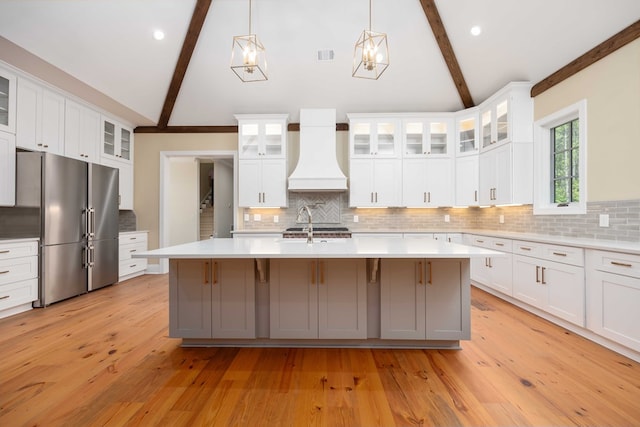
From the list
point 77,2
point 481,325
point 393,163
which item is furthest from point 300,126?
point 481,325

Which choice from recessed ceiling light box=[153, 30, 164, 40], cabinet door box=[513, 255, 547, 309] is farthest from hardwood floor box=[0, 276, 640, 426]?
recessed ceiling light box=[153, 30, 164, 40]

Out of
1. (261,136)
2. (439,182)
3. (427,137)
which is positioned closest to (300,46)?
(261,136)

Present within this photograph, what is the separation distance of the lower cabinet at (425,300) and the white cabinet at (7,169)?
4242mm

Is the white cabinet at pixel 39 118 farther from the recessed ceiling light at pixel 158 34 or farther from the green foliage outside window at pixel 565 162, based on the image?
the green foliage outside window at pixel 565 162

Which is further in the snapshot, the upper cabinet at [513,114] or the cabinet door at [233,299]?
the upper cabinet at [513,114]

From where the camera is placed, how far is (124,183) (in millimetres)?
5492

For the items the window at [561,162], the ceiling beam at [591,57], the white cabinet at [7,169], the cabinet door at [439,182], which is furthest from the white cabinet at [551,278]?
the white cabinet at [7,169]

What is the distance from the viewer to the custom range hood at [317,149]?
511cm

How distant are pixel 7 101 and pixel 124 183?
7.02 ft

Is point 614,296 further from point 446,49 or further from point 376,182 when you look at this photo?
point 446,49

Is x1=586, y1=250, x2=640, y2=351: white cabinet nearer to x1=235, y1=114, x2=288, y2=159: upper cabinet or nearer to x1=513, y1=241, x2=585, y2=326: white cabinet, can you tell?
x1=513, y1=241, x2=585, y2=326: white cabinet

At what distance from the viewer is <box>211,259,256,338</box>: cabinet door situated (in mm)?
2531

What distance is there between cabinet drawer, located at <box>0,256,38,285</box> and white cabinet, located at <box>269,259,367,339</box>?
306 centimetres

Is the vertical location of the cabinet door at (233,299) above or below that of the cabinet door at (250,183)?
below
